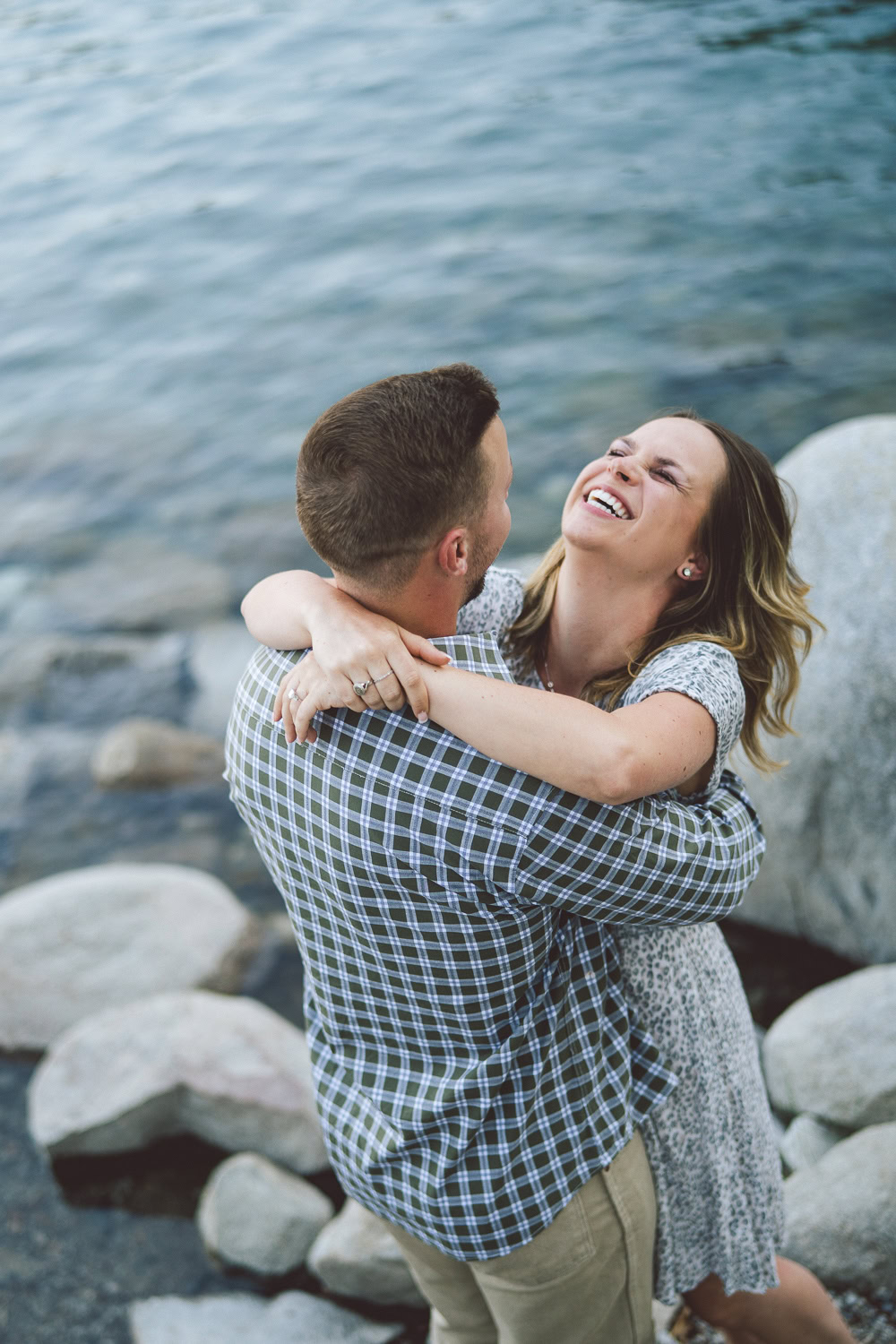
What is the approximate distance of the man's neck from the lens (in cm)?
203

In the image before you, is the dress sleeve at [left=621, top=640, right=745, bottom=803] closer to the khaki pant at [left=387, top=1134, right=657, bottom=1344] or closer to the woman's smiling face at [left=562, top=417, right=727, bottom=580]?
the woman's smiling face at [left=562, top=417, right=727, bottom=580]

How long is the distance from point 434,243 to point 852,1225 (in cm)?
974

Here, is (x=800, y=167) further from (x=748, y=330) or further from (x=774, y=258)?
(x=748, y=330)

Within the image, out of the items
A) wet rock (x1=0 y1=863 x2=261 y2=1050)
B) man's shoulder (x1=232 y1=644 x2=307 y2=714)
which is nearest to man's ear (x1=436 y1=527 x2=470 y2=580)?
man's shoulder (x1=232 y1=644 x2=307 y2=714)

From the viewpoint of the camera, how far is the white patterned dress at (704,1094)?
229cm

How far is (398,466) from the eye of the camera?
6.20 ft

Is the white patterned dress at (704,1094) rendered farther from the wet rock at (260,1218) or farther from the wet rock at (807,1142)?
the wet rock at (260,1218)

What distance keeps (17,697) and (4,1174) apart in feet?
12.2

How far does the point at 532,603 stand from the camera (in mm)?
2855

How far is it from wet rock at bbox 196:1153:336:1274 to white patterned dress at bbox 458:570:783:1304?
153 centimetres

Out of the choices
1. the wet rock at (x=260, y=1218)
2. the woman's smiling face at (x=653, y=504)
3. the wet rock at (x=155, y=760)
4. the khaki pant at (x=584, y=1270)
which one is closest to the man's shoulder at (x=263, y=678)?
the woman's smiling face at (x=653, y=504)

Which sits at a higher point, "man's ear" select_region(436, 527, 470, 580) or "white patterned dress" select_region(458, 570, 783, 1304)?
"man's ear" select_region(436, 527, 470, 580)

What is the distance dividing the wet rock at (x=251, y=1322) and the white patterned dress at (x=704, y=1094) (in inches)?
52.5

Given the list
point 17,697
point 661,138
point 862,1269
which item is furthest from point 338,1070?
point 661,138
